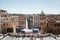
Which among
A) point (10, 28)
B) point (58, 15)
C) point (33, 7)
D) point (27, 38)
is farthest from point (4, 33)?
point (58, 15)

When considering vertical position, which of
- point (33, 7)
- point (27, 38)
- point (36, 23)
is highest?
point (33, 7)

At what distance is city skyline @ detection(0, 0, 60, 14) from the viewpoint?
3.99m

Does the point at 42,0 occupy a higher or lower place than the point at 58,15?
higher

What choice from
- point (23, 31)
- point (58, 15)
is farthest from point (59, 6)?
point (23, 31)

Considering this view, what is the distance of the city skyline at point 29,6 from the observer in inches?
157

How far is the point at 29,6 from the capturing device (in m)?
4.02

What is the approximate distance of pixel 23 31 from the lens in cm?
401

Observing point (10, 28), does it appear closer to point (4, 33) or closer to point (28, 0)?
point (4, 33)

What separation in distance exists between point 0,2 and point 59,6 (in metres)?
1.08

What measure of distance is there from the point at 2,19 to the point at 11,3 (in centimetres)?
34

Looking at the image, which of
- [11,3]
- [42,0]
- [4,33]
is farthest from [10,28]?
[42,0]

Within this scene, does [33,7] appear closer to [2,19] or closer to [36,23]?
[36,23]

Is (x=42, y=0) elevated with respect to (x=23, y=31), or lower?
elevated

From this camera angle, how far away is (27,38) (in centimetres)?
400
